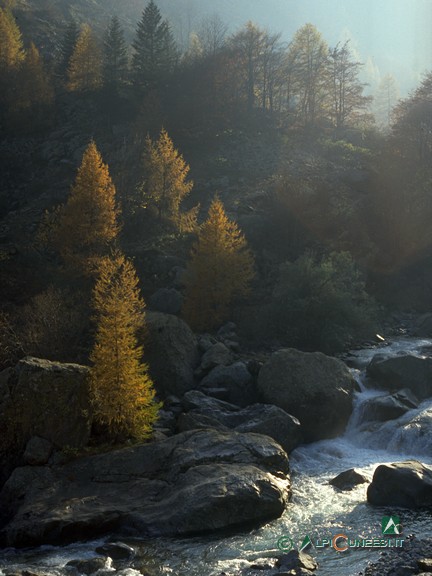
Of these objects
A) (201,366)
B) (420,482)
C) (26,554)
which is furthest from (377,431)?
(26,554)

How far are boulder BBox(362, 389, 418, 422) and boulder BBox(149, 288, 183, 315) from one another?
16947 mm

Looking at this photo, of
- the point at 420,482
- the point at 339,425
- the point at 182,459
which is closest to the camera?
the point at 420,482

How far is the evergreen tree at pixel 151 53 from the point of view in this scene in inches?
3268

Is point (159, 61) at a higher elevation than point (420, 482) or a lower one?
higher

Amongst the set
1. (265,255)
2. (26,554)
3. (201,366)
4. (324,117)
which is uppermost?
(324,117)

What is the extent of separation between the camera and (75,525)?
18234 mm

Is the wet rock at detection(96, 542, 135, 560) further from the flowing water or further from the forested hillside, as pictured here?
the forested hillside

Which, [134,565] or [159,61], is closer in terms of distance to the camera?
[134,565]

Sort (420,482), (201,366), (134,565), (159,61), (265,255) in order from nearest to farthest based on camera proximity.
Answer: (134,565), (420,482), (201,366), (265,255), (159,61)

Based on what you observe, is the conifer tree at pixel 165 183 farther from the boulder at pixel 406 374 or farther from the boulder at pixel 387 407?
the boulder at pixel 387 407

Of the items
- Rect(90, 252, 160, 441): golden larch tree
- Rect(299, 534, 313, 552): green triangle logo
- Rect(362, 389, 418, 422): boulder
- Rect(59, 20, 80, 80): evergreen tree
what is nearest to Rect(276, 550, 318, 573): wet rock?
Rect(299, 534, 313, 552): green triangle logo

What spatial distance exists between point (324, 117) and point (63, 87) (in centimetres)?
3808

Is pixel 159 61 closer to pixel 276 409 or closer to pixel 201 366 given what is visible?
pixel 201 366

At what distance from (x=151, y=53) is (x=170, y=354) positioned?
215 feet
